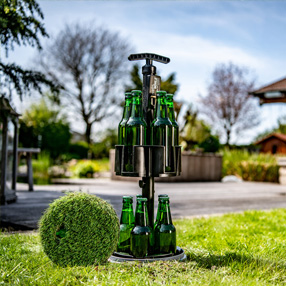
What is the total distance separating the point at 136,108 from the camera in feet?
8.56

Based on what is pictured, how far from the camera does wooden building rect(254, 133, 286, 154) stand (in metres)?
28.4

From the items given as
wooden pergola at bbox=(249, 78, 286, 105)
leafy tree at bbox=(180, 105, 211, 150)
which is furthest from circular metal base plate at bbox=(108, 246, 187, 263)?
leafy tree at bbox=(180, 105, 211, 150)

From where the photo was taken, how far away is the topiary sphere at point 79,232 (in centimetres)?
239

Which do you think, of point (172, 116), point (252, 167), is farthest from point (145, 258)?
point (252, 167)

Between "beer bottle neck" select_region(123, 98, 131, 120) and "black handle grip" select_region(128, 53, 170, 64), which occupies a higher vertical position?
"black handle grip" select_region(128, 53, 170, 64)

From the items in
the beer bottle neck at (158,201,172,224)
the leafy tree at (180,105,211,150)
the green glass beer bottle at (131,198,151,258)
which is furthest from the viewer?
the leafy tree at (180,105,211,150)

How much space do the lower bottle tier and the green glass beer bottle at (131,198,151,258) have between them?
189 millimetres

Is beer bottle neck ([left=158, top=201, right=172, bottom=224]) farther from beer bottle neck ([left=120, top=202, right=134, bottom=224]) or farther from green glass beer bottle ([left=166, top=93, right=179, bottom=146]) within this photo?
green glass beer bottle ([left=166, top=93, right=179, bottom=146])

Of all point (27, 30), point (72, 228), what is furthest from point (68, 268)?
point (27, 30)

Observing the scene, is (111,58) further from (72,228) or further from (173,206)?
(72,228)

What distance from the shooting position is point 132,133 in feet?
8.48

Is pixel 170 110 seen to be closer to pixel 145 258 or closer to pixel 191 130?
pixel 145 258

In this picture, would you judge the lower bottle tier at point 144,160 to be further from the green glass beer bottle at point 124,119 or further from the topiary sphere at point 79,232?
the topiary sphere at point 79,232

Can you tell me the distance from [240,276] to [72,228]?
3.44 ft
